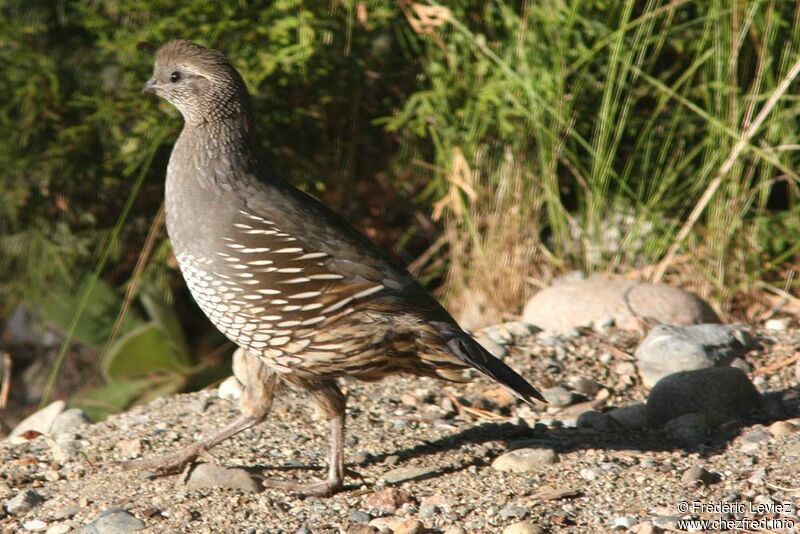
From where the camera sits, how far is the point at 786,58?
5.38 m

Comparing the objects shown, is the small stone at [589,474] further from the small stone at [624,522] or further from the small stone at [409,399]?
the small stone at [409,399]

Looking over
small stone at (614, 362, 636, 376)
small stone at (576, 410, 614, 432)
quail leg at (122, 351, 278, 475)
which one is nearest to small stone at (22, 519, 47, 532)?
quail leg at (122, 351, 278, 475)

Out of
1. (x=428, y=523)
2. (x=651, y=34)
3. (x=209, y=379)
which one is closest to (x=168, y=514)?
(x=428, y=523)

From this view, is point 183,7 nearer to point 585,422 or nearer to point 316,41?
point 316,41

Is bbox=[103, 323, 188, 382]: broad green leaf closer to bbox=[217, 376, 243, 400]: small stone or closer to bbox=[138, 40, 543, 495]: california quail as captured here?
bbox=[217, 376, 243, 400]: small stone

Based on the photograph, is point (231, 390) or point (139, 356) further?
point (139, 356)

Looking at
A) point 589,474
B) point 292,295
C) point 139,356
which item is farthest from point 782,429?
point 139,356

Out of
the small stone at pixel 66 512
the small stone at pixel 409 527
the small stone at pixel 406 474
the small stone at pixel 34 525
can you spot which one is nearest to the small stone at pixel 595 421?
the small stone at pixel 406 474

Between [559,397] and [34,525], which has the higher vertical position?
[34,525]

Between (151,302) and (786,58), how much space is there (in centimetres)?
349

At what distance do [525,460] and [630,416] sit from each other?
709mm

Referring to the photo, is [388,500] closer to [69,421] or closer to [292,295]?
[292,295]

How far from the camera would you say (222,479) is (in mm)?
3727

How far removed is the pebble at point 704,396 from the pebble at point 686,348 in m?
0.32
